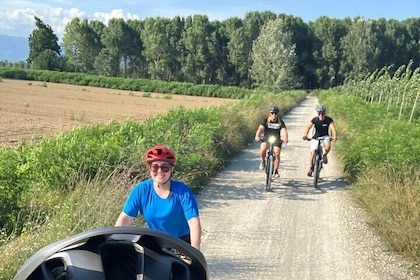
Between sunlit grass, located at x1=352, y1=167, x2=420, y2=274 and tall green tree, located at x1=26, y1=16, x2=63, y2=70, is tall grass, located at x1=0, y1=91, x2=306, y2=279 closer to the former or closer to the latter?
sunlit grass, located at x1=352, y1=167, x2=420, y2=274

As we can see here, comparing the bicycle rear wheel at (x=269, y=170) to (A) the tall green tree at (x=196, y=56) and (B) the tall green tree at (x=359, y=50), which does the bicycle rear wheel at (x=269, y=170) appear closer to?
(B) the tall green tree at (x=359, y=50)

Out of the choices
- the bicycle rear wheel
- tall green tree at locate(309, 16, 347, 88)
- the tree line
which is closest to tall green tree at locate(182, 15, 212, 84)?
the tree line

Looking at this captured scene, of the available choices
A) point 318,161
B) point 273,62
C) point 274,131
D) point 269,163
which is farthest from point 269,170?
point 273,62

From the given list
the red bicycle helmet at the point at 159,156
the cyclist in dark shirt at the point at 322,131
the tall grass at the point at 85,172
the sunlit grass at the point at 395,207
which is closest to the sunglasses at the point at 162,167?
the red bicycle helmet at the point at 159,156

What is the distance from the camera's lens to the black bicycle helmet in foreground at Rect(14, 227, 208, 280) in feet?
5.78

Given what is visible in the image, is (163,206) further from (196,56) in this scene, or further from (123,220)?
(196,56)

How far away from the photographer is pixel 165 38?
8675 centimetres

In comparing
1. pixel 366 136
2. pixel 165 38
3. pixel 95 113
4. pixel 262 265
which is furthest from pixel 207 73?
pixel 262 265

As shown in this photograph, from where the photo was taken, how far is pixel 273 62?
61.6m

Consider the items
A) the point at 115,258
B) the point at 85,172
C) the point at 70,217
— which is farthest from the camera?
the point at 85,172

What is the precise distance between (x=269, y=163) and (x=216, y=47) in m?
75.5

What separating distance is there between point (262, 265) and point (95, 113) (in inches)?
1140

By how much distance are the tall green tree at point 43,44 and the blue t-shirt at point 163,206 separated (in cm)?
9211

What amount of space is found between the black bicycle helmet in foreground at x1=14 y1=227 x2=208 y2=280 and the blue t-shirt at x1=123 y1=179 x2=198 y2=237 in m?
1.46
